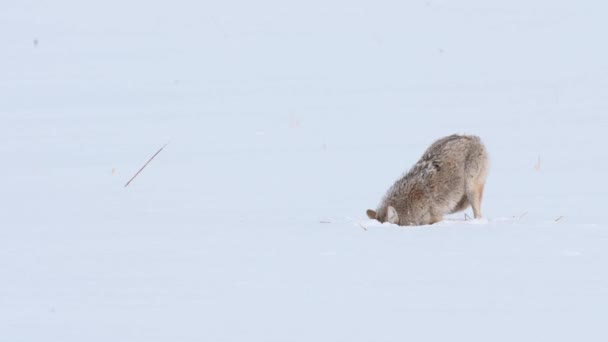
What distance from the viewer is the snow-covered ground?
17.1 ft

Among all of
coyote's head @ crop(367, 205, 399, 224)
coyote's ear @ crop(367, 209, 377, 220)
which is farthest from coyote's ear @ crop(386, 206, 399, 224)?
coyote's ear @ crop(367, 209, 377, 220)

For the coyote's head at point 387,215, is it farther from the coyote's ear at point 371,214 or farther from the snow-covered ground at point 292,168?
the snow-covered ground at point 292,168

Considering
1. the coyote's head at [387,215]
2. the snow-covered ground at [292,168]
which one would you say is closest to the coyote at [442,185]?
the coyote's head at [387,215]

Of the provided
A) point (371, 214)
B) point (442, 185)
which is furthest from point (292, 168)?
point (371, 214)

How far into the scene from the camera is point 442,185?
8430 mm

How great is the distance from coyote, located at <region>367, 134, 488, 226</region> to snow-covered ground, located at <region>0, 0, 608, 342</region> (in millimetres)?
302

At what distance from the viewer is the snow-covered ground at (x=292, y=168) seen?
5227mm

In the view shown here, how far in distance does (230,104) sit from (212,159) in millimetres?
3425

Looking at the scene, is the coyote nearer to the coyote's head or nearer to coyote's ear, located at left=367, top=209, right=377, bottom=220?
the coyote's head

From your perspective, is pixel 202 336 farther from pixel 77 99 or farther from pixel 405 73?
pixel 405 73

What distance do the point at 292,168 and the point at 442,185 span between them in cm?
194

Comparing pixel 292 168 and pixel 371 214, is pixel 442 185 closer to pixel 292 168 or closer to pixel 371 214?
pixel 371 214

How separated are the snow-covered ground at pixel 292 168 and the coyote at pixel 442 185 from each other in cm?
30

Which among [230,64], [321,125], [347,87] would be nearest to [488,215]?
[321,125]
